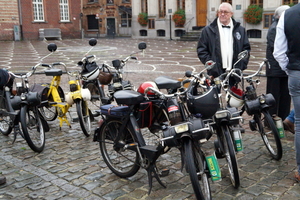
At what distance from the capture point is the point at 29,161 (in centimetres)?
512

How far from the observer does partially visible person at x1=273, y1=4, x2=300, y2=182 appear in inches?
146

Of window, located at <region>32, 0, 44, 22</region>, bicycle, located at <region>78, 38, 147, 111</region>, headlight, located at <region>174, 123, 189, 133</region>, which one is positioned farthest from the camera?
window, located at <region>32, 0, 44, 22</region>

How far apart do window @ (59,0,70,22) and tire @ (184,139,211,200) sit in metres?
39.4

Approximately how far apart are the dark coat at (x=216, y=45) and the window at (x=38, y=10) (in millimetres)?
35764

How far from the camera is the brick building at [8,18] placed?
35469 millimetres

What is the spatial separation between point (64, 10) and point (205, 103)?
40.0 metres

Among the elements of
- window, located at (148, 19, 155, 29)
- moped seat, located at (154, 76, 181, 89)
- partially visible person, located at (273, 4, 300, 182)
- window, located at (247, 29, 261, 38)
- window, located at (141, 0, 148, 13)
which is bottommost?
moped seat, located at (154, 76, 181, 89)

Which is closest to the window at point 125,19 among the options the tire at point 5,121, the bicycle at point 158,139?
the tire at point 5,121

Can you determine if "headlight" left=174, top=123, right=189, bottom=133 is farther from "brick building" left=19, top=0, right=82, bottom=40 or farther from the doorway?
the doorway

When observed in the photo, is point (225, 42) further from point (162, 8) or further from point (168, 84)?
point (162, 8)

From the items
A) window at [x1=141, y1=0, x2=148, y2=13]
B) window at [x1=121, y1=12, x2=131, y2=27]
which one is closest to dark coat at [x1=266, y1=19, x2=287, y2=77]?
window at [x1=141, y1=0, x2=148, y2=13]

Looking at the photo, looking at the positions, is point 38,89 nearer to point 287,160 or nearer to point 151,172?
point 151,172

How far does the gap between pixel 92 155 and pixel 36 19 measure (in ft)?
119

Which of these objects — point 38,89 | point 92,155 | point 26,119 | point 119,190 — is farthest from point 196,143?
point 38,89
